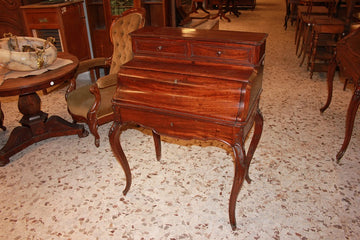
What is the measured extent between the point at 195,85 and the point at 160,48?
1.27 feet

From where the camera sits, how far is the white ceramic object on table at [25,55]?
2424mm

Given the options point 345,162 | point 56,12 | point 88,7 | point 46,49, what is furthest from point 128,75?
point 88,7

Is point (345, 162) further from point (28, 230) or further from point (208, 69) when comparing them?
point (28, 230)

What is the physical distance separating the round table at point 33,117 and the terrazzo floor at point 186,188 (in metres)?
0.09

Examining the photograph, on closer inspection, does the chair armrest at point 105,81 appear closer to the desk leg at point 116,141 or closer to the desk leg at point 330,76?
the desk leg at point 116,141

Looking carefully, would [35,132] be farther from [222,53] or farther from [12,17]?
[12,17]

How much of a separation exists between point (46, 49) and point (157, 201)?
1.67 meters

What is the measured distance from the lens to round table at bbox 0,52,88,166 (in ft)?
7.79

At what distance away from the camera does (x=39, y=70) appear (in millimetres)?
2584

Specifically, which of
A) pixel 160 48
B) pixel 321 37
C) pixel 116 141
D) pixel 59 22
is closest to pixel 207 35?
pixel 160 48

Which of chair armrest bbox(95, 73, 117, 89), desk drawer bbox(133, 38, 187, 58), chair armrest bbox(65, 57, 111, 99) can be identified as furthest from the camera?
chair armrest bbox(65, 57, 111, 99)

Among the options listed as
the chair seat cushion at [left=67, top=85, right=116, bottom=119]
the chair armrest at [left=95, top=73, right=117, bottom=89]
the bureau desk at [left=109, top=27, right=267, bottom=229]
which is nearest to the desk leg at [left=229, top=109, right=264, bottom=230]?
the bureau desk at [left=109, top=27, right=267, bottom=229]

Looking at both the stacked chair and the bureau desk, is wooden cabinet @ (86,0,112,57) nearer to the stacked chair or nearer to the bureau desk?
the bureau desk

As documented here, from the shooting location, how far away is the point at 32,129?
2906 mm
